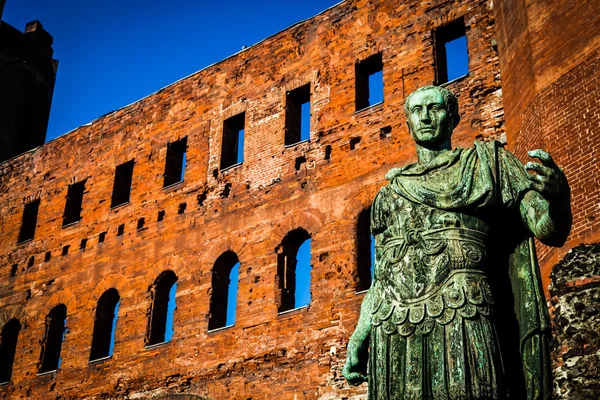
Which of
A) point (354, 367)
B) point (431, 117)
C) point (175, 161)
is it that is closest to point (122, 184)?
point (175, 161)

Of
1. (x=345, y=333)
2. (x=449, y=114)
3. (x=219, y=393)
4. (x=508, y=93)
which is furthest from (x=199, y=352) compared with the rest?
(x=449, y=114)

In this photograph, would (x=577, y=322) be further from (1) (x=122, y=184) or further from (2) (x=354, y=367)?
(1) (x=122, y=184)

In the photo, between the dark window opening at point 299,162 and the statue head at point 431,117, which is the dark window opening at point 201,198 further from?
the statue head at point 431,117

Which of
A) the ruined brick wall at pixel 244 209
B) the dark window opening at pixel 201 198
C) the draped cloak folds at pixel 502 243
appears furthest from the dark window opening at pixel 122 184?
the draped cloak folds at pixel 502 243

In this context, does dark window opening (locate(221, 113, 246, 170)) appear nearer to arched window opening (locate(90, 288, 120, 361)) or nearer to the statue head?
arched window opening (locate(90, 288, 120, 361))

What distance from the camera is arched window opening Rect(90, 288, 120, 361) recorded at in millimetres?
16406

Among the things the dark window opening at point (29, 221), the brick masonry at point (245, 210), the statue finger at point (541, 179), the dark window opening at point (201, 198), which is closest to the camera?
the statue finger at point (541, 179)

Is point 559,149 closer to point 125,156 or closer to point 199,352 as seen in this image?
point 199,352

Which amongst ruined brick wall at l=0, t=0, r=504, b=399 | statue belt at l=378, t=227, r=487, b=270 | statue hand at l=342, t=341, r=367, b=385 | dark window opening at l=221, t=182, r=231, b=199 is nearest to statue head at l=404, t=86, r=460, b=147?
statue belt at l=378, t=227, r=487, b=270

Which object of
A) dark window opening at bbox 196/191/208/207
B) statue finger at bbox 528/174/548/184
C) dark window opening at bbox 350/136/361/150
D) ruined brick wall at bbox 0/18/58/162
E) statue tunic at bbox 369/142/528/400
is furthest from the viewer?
ruined brick wall at bbox 0/18/58/162

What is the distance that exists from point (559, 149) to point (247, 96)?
7.58m

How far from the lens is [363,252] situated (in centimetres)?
1360

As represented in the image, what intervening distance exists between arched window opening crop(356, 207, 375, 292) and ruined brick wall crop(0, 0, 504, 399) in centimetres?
13

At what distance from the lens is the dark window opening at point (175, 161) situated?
56.6 ft
